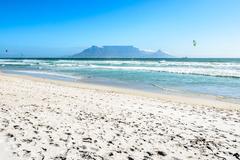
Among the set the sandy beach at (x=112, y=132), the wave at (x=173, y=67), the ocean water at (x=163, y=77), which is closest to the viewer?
the sandy beach at (x=112, y=132)

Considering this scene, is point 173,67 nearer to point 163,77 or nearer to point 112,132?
point 163,77

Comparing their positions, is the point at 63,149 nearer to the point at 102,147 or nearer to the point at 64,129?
the point at 102,147

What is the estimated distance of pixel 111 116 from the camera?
756 centimetres

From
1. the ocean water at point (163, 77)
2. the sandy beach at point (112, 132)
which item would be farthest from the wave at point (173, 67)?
the sandy beach at point (112, 132)

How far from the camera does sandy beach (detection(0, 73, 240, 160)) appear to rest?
16.0 ft

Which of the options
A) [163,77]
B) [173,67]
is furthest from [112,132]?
[173,67]

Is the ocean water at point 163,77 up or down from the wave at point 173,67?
down

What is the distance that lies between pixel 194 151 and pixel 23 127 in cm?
365

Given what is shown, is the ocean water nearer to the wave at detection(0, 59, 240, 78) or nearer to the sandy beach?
the wave at detection(0, 59, 240, 78)

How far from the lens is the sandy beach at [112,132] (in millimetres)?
4867

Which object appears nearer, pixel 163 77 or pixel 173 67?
pixel 163 77

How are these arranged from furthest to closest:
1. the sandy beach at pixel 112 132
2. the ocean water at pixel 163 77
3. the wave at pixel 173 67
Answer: the wave at pixel 173 67 → the ocean water at pixel 163 77 → the sandy beach at pixel 112 132

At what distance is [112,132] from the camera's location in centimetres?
604

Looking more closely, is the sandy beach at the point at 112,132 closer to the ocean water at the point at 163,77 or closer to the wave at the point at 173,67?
the ocean water at the point at 163,77
